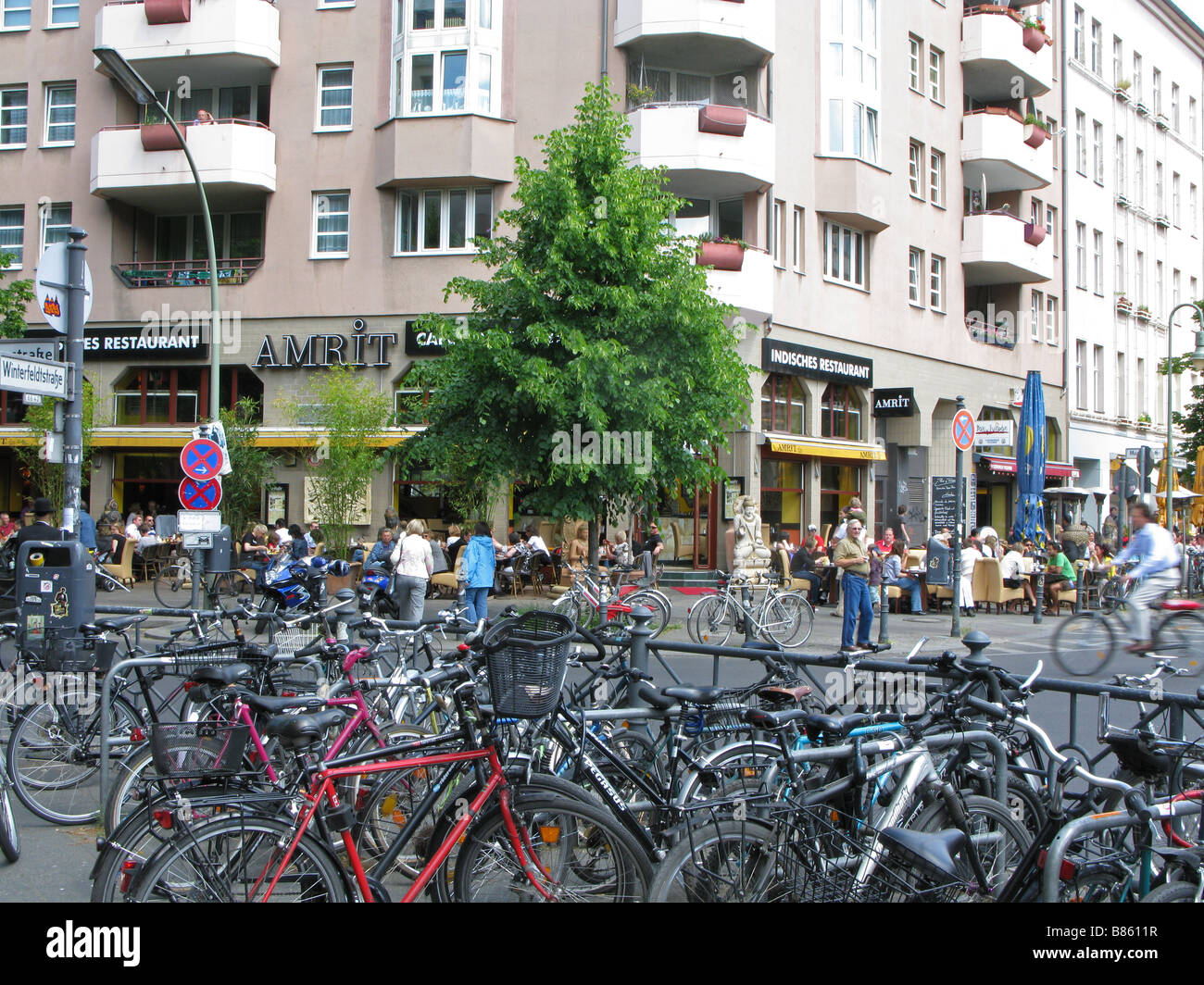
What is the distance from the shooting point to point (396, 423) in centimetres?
1950

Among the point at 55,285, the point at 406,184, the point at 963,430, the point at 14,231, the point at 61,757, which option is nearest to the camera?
the point at 61,757

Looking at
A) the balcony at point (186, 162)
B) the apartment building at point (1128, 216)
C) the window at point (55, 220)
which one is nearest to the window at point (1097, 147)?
the apartment building at point (1128, 216)

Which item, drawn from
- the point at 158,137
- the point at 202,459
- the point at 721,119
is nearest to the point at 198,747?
the point at 202,459

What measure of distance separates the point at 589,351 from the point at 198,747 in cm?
1187

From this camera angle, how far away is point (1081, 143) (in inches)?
1556

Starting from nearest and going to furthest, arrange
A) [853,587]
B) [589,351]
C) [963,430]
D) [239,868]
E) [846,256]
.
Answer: [239,868], [589,351], [853,587], [963,430], [846,256]

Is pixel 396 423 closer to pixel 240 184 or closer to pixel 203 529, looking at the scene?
pixel 203 529

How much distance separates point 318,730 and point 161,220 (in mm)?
27126

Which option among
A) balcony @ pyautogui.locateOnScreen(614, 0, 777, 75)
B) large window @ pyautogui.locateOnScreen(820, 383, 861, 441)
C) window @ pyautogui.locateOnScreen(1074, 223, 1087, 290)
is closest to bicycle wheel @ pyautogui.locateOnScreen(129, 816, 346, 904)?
balcony @ pyautogui.locateOnScreen(614, 0, 777, 75)

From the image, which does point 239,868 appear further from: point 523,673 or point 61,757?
point 61,757

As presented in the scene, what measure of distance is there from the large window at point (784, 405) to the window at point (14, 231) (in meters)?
18.1

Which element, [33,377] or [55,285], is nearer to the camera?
[33,377]

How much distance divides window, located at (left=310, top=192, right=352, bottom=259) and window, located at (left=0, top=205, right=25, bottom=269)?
745cm

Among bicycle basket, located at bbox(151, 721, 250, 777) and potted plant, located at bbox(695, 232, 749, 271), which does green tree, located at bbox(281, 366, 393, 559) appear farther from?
bicycle basket, located at bbox(151, 721, 250, 777)
